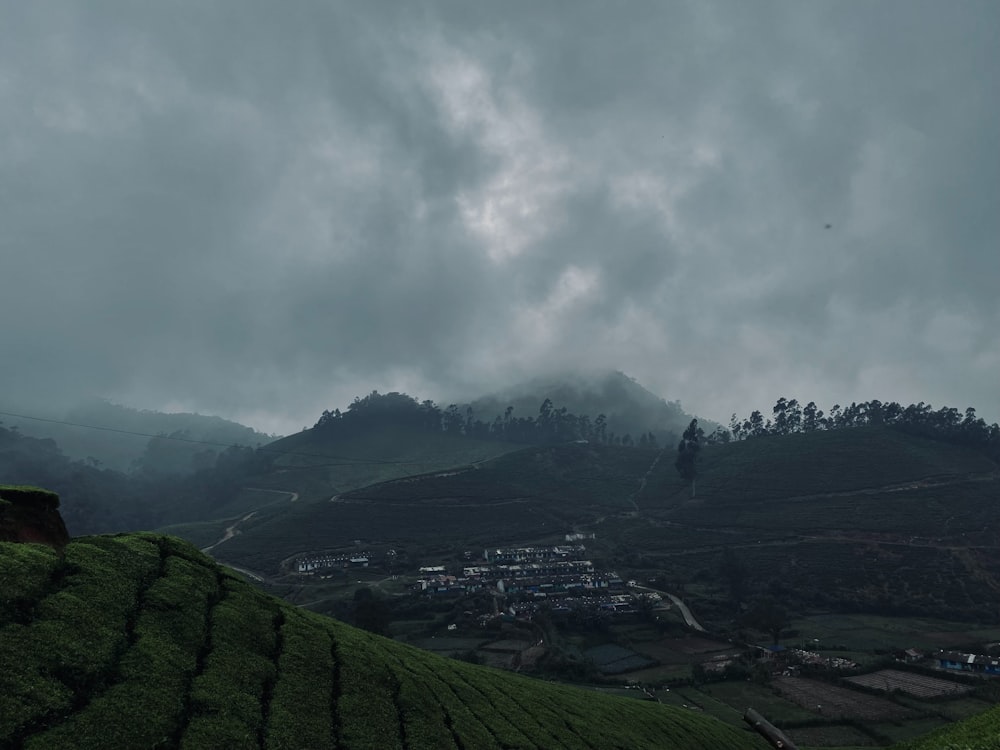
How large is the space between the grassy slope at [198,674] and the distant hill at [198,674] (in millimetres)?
48

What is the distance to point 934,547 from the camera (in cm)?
12162

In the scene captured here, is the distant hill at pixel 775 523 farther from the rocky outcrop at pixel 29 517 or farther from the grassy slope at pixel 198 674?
the rocky outcrop at pixel 29 517

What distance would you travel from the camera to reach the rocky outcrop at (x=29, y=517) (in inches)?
782

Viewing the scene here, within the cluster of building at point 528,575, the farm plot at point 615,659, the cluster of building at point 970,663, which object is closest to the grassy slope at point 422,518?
the cluster of building at point 528,575

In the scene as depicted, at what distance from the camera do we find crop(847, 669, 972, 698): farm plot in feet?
210

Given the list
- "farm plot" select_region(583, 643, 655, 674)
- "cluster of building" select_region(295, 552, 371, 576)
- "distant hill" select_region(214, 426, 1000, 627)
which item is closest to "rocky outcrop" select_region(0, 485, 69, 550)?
"farm plot" select_region(583, 643, 655, 674)

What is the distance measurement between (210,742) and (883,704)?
245 ft

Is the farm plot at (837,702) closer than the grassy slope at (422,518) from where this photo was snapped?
Yes

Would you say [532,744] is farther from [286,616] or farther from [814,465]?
[814,465]

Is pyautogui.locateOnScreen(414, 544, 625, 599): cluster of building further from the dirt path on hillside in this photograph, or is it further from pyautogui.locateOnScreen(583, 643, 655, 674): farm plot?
the dirt path on hillside

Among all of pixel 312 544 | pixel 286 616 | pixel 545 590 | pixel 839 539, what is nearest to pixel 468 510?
pixel 312 544

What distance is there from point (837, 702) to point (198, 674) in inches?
2837

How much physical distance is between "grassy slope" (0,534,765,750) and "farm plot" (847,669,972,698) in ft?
→ 193

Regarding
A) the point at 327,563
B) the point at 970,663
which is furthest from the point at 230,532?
the point at 970,663
